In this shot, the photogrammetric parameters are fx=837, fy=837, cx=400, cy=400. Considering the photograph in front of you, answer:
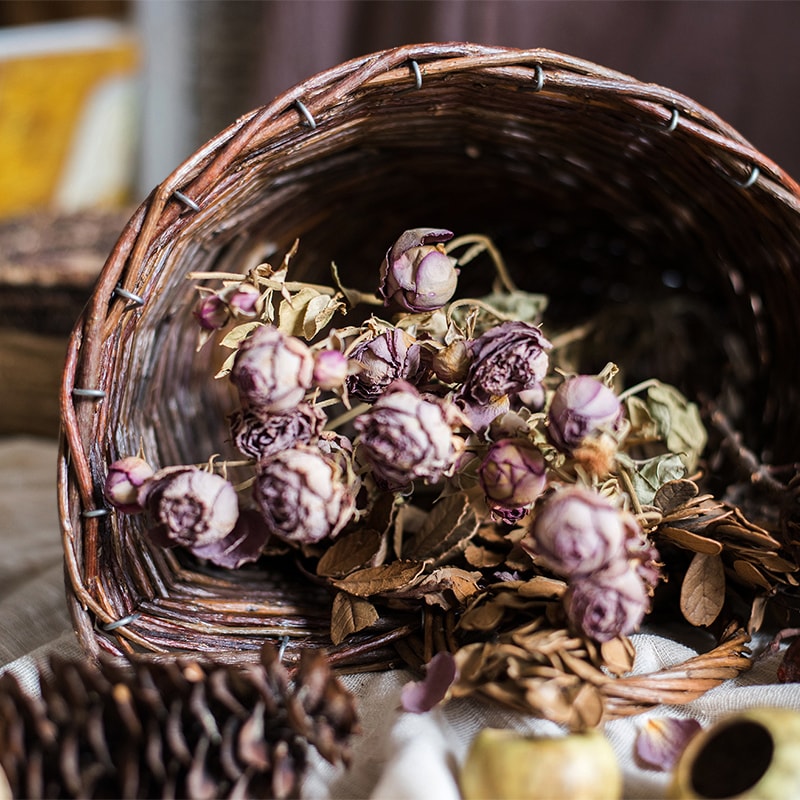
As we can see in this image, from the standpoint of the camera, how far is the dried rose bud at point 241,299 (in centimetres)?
45

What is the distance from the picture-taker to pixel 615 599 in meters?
0.40

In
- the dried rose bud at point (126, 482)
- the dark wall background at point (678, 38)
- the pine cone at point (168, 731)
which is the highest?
the dark wall background at point (678, 38)

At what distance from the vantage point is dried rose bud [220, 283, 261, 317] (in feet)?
1.48

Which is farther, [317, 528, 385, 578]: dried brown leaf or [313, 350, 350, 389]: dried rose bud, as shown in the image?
[317, 528, 385, 578]: dried brown leaf

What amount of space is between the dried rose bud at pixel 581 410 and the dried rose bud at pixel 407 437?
58 mm

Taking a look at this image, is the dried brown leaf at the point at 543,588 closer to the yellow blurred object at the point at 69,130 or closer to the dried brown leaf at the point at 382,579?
the dried brown leaf at the point at 382,579

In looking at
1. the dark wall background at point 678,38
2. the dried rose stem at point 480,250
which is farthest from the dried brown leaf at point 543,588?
the dark wall background at point 678,38

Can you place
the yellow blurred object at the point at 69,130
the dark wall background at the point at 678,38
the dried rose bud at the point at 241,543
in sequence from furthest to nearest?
the yellow blurred object at the point at 69,130 → the dark wall background at the point at 678,38 → the dried rose bud at the point at 241,543

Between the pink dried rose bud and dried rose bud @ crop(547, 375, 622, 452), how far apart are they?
2cm

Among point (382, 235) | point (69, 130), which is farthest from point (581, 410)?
point (69, 130)

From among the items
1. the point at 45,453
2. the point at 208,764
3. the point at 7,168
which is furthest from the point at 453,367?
the point at 7,168

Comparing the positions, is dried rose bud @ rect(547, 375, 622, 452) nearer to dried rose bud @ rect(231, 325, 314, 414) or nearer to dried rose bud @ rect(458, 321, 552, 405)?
dried rose bud @ rect(458, 321, 552, 405)

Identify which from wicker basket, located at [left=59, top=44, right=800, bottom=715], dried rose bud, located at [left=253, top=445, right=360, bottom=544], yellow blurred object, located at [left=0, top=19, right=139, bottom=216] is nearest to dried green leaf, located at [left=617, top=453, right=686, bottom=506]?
wicker basket, located at [left=59, top=44, right=800, bottom=715]

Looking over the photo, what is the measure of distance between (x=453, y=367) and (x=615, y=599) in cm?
15
